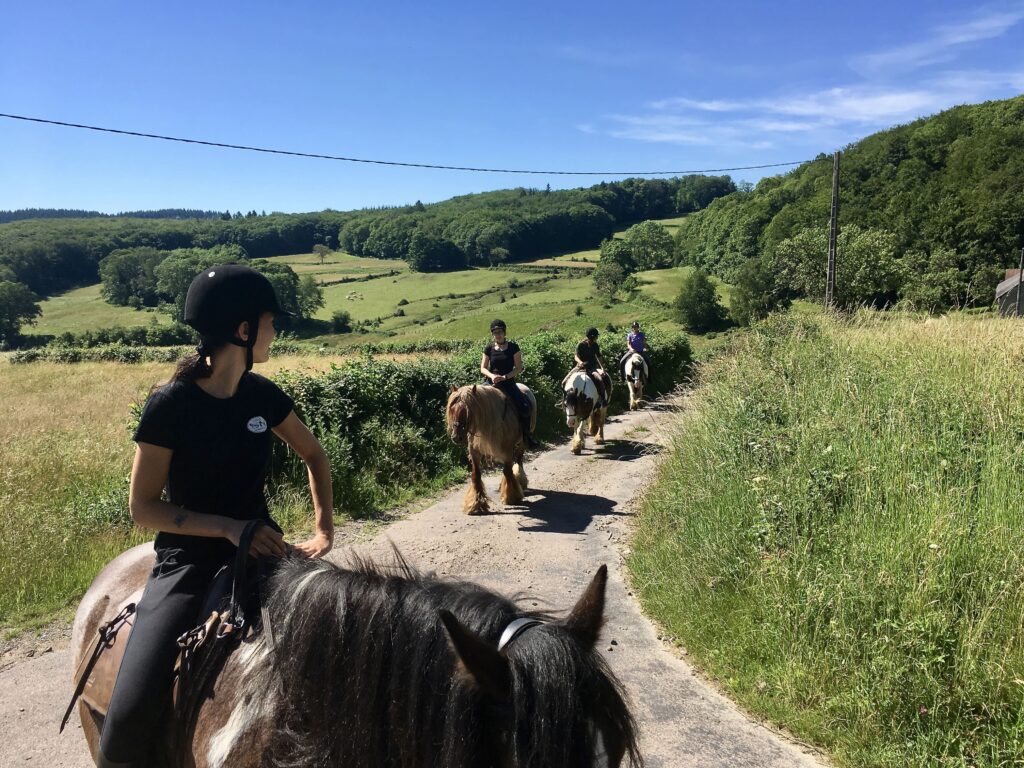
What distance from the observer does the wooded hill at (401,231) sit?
76375 millimetres

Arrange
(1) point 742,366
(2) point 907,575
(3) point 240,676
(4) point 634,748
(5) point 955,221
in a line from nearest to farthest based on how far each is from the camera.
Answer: (4) point 634,748, (3) point 240,676, (2) point 907,575, (1) point 742,366, (5) point 955,221

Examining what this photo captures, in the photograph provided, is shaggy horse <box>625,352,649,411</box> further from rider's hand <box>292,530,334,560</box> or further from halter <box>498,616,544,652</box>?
halter <box>498,616,544,652</box>

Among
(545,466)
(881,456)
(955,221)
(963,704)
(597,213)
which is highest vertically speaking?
(597,213)

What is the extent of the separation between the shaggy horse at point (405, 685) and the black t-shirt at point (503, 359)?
7.37 meters

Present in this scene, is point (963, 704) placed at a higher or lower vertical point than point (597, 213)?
lower

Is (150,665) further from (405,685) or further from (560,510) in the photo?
(560,510)

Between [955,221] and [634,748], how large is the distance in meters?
64.5

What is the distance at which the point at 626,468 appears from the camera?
35.8 ft

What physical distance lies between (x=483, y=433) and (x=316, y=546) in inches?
236

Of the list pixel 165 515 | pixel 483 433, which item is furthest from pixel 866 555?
pixel 483 433

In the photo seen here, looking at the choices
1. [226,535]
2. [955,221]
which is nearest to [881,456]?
[226,535]

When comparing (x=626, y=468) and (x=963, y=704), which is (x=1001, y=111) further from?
(x=963, y=704)

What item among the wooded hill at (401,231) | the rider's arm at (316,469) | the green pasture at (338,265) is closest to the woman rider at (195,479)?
the rider's arm at (316,469)

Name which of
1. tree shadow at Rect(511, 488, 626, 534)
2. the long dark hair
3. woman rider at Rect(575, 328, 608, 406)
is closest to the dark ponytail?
the long dark hair
